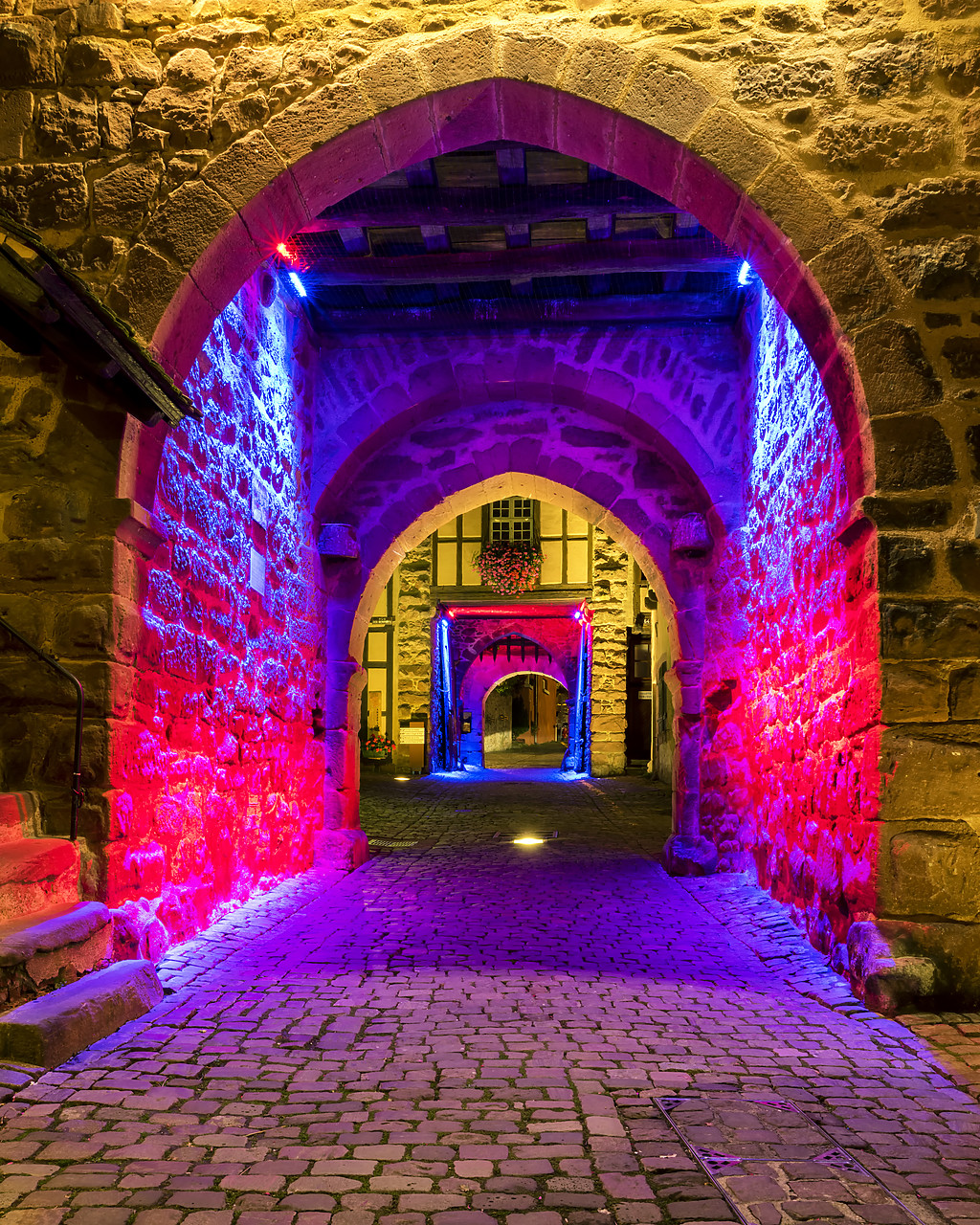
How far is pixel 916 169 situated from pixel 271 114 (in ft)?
7.88

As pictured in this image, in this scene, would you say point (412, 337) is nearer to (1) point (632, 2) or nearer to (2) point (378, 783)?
(1) point (632, 2)

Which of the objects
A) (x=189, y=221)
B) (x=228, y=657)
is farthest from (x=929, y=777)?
(x=189, y=221)

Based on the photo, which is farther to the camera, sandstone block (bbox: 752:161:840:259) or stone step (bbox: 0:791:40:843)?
sandstone block (bbox: 752:161:840:259)

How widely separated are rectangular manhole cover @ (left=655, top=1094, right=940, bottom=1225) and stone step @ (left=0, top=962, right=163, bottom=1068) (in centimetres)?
157

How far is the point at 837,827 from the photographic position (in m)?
3.55

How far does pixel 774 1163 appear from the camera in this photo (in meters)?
1.94

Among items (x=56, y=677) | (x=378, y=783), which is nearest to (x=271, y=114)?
(x=56, y=677)

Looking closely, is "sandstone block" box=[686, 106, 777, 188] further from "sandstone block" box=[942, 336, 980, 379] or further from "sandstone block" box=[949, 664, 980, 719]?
"sandstone block" box=[949, 664, 980, 719]

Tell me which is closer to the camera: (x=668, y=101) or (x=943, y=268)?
(x=943, y=268)

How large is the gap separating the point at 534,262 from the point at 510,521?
11.3m

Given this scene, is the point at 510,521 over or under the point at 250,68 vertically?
over

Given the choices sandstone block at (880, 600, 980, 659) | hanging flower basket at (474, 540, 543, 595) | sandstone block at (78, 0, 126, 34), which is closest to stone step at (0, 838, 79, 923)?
sandstone block at (880, 600, 980, 659)

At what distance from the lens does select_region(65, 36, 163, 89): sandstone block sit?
3.53m

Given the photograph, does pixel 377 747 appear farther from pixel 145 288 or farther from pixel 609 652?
pixel 145 288
